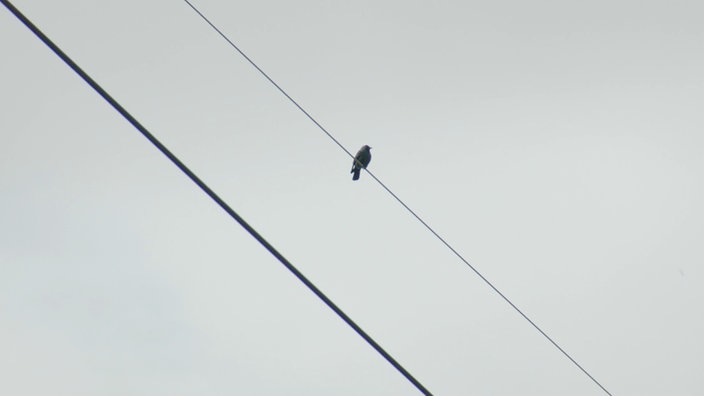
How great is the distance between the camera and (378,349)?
212 inches

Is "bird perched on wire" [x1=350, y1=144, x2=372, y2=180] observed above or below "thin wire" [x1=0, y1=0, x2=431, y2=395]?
above

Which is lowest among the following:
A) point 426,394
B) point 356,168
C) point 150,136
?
point 426,394

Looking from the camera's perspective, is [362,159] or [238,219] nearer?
[238,219]

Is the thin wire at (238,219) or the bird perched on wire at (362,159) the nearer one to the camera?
the thin wire at (238,219)

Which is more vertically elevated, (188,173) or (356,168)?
(356,168)

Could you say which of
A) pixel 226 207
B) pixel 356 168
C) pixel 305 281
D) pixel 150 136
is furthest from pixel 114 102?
pixel 356 168

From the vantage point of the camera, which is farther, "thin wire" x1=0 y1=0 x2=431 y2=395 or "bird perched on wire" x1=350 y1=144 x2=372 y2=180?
"bird perched on wire" x1=350 y1=144 x2=372 y2=180

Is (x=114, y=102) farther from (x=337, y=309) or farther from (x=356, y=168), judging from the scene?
(x=356, y=168)

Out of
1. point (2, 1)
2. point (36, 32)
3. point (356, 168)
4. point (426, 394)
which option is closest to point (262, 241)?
point (426, 394)

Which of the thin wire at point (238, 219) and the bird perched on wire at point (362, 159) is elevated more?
the bird perched on wire at point (362, 159)

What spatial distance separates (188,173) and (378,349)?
153 cm

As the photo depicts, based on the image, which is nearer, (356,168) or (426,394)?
(426,394)

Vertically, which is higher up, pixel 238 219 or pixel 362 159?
pixel 362 159

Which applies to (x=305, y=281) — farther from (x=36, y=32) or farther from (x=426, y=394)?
(x=36, y=32)
